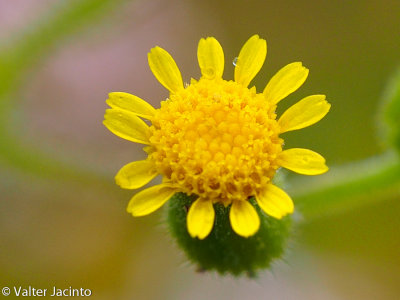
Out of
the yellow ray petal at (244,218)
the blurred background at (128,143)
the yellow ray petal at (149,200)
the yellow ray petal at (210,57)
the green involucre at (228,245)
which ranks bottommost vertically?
the yellow ray petal at (244,218)

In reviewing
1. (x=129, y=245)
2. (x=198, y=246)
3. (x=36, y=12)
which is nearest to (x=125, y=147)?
(x=129, y=245)

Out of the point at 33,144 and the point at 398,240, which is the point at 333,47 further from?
the point at 33,144

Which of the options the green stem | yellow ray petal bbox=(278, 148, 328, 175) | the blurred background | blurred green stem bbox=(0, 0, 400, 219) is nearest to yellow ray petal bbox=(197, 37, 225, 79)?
yellow ray petal bbox=(278, 148, 328, 175)

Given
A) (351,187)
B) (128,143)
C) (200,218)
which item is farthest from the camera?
(128,143)

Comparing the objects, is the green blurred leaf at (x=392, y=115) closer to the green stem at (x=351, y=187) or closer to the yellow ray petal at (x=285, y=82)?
the green stem at (x=351, y=187)

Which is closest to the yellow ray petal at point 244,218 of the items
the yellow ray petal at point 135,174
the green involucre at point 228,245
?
the green involucre at point 228,245

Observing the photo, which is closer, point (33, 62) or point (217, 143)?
point (217, 143)

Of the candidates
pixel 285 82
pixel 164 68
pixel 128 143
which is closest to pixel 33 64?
pixel 128 143

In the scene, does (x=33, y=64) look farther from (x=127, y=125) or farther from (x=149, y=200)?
(x=149, y=200)
